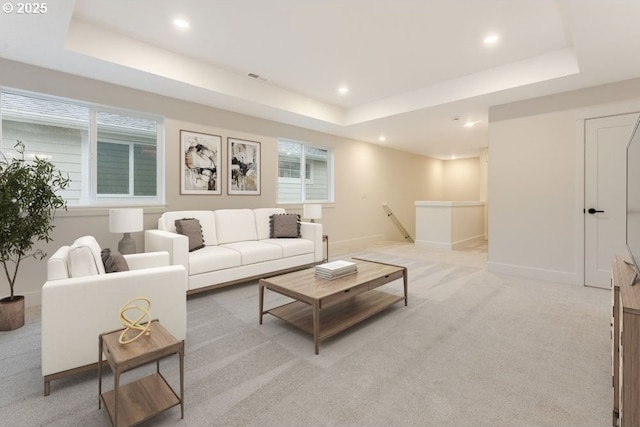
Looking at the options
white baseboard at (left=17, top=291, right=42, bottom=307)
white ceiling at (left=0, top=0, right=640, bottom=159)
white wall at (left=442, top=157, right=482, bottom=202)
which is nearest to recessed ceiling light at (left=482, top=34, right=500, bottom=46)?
white ceiling at (left=0, top=0, right=640, bottom=159)

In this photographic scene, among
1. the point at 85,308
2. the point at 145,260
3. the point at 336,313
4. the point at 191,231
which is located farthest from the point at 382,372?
the point at 191,231

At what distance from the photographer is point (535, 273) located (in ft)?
13.8

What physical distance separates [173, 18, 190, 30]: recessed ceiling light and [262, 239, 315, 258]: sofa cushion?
2.72m

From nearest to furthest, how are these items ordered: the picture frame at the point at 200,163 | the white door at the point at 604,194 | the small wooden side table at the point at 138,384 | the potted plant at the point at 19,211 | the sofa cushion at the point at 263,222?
the small wooden side table at the point at 138,384 < the potted plant at the point at 19,211 < the white door at the point at 604,194 < the picture frame at the point at 200,163 < the sofa cushion at the point at 263,222

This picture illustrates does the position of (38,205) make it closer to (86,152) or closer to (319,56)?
(86,152)

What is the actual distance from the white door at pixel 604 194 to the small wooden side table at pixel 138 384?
483 cm

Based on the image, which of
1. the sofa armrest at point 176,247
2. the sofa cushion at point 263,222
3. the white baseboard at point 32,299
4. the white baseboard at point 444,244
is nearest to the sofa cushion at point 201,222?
the sofa armrest at point 176,247

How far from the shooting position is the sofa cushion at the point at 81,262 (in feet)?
6.24

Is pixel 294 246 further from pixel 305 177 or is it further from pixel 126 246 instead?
pixel 305 177

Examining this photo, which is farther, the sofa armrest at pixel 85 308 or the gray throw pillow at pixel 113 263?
the gray throw pillow at pixel 113 263

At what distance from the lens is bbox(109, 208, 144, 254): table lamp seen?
10.4 ft

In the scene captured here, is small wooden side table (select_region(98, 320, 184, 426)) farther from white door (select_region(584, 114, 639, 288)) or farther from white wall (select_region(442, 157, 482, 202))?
white wall (select_region(442, 157, 482, 202))

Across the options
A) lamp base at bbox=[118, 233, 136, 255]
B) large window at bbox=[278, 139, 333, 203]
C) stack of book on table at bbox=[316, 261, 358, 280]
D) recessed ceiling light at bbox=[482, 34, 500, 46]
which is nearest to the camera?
stack of book on table at bbox=[316, 261, 358, 280]

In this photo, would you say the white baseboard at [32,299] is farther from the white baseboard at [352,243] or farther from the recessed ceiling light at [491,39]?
the recessed ceiling light at [491,39]
